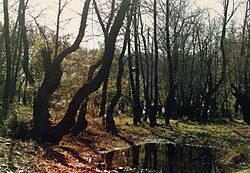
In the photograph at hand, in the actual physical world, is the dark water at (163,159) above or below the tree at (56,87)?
below

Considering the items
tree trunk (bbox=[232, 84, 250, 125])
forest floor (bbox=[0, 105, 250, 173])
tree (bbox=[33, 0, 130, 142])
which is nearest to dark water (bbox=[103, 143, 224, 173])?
forest floor (bbox=[0, 105, 250, 173])

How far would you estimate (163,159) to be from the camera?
18.3 metres

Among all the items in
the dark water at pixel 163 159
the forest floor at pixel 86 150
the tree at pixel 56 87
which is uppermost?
the tree at pixel 56 87

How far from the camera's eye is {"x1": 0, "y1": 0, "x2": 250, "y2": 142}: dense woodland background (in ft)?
61.1

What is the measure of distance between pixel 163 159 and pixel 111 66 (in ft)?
78.4

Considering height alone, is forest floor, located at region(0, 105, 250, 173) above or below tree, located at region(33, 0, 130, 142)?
below

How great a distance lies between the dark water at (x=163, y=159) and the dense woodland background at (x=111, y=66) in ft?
9.63

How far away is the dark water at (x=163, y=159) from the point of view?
15664 millimetres

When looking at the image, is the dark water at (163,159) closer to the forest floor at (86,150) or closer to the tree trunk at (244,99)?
the forest floor at (86,150)

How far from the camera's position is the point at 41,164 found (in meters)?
12.9

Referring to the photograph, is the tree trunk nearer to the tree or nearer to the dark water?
the dark water

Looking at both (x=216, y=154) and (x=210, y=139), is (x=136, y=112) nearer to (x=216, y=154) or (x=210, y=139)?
(x=210, y=139)

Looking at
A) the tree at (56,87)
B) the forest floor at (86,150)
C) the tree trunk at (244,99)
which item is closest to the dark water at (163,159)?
the forest floor at (86,150)

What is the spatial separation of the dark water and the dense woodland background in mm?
2935
